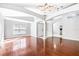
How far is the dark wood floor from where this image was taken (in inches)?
90.0

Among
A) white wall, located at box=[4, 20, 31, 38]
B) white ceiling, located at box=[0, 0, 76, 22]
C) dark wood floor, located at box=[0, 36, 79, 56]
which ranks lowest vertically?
dark wood floor, located at box=[0, 36, 79, 56]

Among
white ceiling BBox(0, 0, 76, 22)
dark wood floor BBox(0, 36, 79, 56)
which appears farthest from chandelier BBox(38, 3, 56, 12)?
dark wood floor BBox(0, 36, 79, 56)

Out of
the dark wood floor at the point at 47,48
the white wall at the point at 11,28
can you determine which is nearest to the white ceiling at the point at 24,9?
the white wall at the point at 11,28

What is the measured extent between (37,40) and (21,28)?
43 cm

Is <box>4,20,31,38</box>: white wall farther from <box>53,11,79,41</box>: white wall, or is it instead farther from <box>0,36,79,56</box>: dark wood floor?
<box>53,11,79,41</box>: white wall

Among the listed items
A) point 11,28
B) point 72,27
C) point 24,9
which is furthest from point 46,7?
point 11,28

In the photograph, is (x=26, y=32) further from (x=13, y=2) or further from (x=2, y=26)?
Result: (x=13, y=2)

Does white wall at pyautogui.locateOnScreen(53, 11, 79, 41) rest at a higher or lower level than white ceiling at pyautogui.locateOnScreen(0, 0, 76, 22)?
lower

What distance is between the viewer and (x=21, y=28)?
7.59ft

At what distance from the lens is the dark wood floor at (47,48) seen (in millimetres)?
2287

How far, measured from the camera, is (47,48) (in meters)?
Result: 2.33

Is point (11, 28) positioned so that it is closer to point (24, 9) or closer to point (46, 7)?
point (24, 9)

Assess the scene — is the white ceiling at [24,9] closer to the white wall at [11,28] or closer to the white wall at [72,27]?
the white wall at [11,28]

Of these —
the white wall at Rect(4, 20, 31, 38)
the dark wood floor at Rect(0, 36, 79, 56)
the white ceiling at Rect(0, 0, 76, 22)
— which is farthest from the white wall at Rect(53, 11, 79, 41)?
the white wall at Rect(4, 20, 31, 38)
